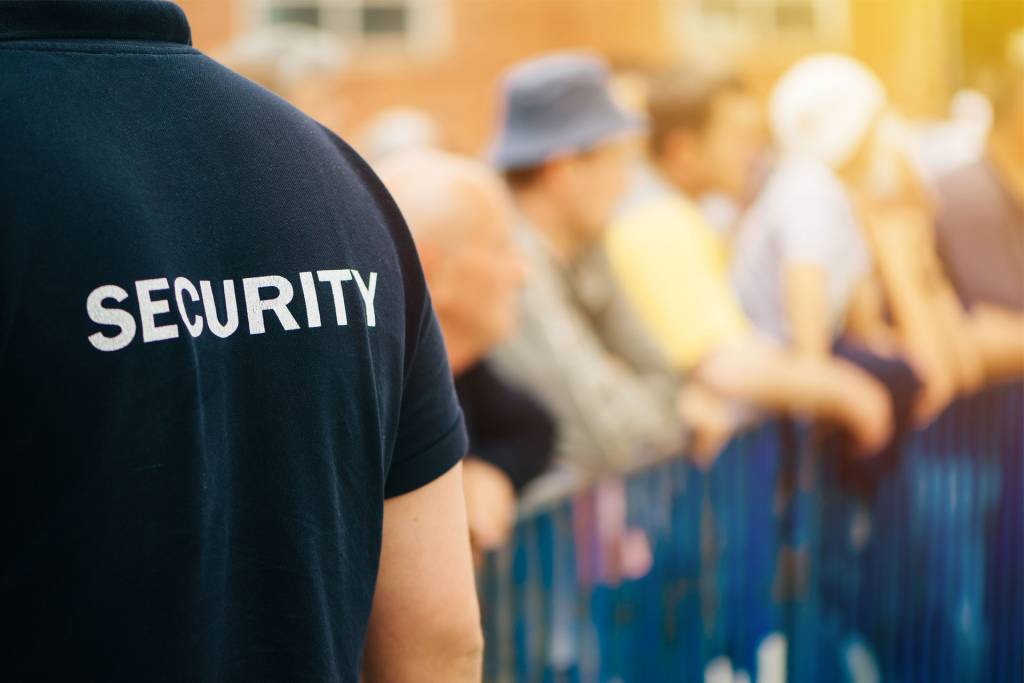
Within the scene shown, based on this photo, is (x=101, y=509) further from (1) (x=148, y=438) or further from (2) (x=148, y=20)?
(2) (x=148, y=20)

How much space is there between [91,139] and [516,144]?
2.14 m

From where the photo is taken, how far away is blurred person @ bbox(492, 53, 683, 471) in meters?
2.79

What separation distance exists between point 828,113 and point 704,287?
941 millimetres

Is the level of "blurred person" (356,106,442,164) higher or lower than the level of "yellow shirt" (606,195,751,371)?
higher

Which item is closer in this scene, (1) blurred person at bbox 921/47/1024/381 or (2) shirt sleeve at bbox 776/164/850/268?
(2) shirt sleeve at bbox 776/164/850/268

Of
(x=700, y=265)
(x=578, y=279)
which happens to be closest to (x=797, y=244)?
(x=700, y=265)

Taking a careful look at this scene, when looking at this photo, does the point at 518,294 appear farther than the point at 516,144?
No

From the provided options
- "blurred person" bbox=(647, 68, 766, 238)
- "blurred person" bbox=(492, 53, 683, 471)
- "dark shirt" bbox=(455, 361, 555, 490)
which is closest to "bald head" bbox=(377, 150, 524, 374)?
"dark shirt" bbox=(455, 361, 555, 490)

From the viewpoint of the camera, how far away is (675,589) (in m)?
3.16

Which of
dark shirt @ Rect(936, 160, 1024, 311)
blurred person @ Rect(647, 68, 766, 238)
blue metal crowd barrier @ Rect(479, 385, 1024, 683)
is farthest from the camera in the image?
dark shirt @ Rect(936, 160, 1024, 311)

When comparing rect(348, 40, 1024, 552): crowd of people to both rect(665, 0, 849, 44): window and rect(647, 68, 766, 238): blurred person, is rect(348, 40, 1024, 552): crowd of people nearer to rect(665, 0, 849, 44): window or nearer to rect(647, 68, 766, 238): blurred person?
rect(647, 68, 766, 238): blurred person

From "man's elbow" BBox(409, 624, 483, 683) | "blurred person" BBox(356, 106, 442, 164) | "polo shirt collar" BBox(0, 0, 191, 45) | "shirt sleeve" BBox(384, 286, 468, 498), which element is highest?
"polo shirt collar" BBox(0, 0, 191, 45)

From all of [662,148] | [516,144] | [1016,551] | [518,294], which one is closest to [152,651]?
[518,294]

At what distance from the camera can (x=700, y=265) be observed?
11.0 ft
